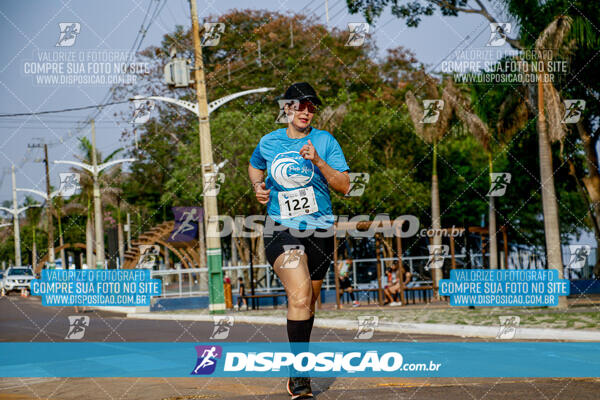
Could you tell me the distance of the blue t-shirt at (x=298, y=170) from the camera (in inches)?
223

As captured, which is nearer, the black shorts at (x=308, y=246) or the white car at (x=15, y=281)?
the black shorts at (x=308, y=246)

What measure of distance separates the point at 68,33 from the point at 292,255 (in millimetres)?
11695

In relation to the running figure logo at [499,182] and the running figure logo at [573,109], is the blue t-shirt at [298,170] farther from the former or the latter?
the running figure logo at [499,182]

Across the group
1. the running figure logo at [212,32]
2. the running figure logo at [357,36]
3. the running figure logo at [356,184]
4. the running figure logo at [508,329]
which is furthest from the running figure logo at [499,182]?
the running figure logo at [508,329]

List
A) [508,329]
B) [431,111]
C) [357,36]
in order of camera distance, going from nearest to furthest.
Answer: [508,329] < [357,36] < [431,111]

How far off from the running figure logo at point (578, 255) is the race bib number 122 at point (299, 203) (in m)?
24.3

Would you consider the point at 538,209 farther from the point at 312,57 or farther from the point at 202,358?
the point at 202,358

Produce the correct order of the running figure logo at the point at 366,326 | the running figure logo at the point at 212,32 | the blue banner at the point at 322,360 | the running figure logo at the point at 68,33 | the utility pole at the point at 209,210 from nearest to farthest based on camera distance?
the blue banner at the point at 322,360, the running figure logo at the point at 366,326, the running figure logo at the point at 68,33, the running figure logo at the point at 212,32, the utility pole at the point at 209,210

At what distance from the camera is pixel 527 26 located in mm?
20172

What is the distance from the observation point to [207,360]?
8.45m

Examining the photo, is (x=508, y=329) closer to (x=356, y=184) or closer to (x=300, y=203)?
(x=300, y=203)

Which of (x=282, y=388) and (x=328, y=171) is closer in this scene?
(x=328, y=171)

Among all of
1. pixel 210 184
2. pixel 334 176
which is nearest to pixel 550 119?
pixel 210 184

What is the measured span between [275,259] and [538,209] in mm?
38090
